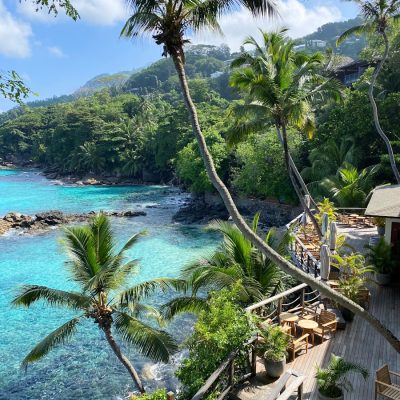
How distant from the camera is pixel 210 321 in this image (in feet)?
24.1

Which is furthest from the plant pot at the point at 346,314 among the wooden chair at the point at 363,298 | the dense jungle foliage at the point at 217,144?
the dense jungle foliage at the point at 217,144

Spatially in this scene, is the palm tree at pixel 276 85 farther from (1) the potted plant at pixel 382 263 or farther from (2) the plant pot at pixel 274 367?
(2) the plant pot at pixel 274 367

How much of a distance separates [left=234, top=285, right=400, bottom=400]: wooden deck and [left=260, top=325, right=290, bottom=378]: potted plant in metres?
0.35

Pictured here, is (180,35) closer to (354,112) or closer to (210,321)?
(210,321)

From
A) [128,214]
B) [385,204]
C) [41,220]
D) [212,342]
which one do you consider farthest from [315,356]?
[41,220]

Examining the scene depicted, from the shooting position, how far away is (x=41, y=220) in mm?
41562

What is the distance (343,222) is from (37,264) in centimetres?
2141

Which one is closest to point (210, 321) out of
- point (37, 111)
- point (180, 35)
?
point (180, 35)

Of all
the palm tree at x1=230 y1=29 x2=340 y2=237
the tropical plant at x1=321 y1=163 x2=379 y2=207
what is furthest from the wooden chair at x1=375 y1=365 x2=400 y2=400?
the tropical plant at x1=321 y1=163 x2=379 y2=207

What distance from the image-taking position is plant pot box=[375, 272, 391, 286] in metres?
13.3

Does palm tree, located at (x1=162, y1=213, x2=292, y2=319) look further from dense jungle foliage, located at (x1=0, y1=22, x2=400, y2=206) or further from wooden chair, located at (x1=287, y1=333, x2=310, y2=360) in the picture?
dense jungle foliage, located at (x1=0, y1=22, x2=400, y2=206)

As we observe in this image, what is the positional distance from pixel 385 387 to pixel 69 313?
1753 cm

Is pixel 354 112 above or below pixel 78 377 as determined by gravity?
above

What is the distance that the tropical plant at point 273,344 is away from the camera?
7.80m
